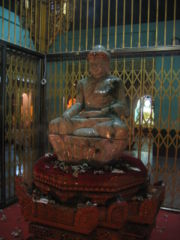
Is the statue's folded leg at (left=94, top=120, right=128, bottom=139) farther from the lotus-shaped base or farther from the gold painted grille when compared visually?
the gold painted grille

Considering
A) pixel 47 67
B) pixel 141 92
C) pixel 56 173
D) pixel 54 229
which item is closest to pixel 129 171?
pixel 56 173

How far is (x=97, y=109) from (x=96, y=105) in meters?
0.06

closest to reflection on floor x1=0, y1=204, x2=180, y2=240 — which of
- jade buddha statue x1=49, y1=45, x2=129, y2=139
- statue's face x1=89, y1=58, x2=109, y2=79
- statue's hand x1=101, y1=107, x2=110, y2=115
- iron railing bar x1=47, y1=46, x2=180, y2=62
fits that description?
jade buddha statue x1=49, y1=45, x2=129, y2=139

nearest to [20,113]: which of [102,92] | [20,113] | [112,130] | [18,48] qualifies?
[20,113]

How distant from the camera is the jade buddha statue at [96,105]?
302cm

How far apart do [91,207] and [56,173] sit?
23.3 inches

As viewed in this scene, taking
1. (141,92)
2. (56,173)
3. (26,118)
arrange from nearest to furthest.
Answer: (56,173)
(141,92)
(26,118)

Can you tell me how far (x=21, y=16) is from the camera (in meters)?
4.41

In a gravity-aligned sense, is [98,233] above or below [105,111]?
below

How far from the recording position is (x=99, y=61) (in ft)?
11.0

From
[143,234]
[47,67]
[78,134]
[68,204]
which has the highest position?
[47,67]

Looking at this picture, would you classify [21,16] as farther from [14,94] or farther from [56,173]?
[56,173]

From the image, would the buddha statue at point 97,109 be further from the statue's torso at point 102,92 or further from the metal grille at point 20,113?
the metal grille at point 20,113

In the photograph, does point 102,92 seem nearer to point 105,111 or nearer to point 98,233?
point 105,111
